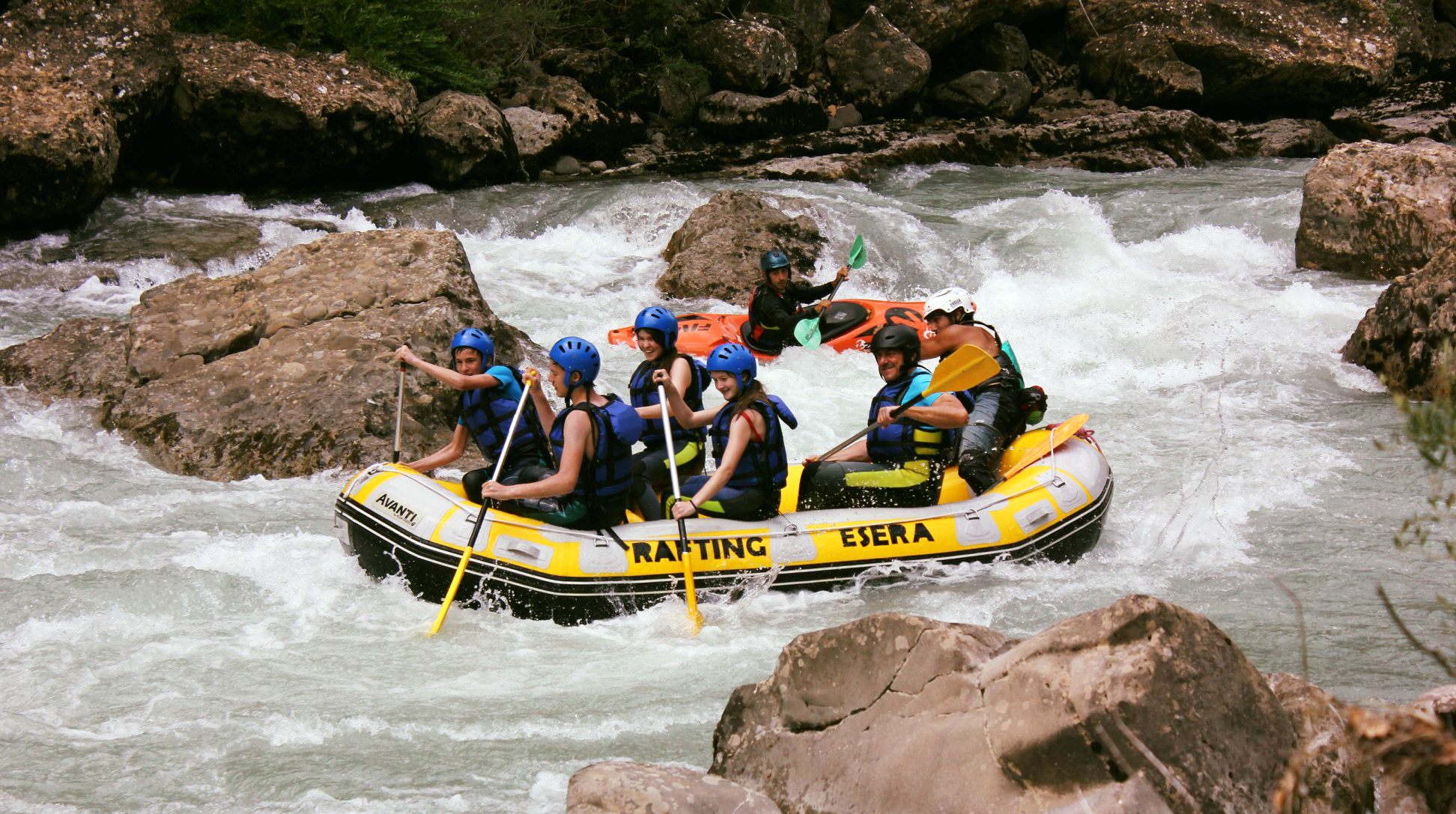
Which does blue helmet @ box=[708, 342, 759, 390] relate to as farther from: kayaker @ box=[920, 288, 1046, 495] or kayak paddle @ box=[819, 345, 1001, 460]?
kayaker @ box=[920, 288, 1046, 495]

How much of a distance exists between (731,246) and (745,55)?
6.85 m

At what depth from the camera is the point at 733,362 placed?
5352mm

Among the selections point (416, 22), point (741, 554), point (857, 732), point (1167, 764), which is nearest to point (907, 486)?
point (741, 554)

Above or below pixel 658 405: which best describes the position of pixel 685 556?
below

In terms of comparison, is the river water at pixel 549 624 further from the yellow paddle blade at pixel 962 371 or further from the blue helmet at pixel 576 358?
the blue helmet at pixel 576 358

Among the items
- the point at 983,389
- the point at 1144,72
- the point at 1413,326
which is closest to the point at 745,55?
the point at 1144,72

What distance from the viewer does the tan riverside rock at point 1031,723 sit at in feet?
8.96

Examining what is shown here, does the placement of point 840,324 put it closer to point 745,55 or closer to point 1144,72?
point 745,55

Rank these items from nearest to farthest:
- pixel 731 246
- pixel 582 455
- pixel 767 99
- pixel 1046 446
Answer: pixel 582 455, pixel 1046 446, pixel 731 246, pixel 767 99

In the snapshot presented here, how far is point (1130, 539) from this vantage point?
645 centimetres

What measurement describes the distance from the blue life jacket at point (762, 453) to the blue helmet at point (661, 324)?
1.67 feet

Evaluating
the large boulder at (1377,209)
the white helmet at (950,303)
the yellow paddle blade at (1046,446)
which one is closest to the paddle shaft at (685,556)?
the white helmet at (950,303)

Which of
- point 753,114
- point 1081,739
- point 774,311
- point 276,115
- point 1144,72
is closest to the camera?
point 1081,739

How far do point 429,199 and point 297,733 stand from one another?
31.1ft
